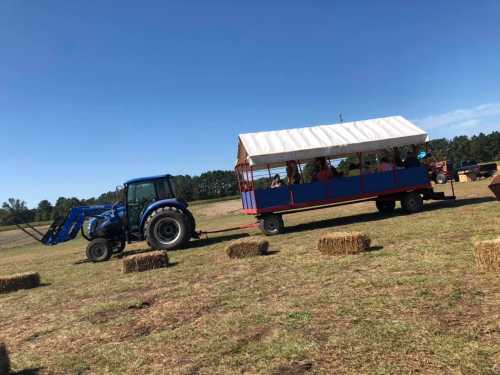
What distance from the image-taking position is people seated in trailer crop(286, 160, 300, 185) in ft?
47.6

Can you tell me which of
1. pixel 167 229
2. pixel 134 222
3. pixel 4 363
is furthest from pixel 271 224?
pixel 4 363

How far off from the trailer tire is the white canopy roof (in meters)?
2.90

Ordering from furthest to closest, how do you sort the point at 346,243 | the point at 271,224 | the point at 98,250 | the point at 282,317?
the point at 271,224 < the point at 98,250 < the point at 346,243 < the point at 282,317

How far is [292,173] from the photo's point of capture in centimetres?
1452

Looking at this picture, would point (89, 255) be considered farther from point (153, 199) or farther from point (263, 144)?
point (263, 144)

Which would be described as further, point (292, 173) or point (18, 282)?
point (292, 173)

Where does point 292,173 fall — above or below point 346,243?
above

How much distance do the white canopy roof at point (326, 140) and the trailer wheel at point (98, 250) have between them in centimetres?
512

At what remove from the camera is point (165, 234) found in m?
12.6

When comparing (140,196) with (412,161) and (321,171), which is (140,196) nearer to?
(321,171)

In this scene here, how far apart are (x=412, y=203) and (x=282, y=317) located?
427 inches

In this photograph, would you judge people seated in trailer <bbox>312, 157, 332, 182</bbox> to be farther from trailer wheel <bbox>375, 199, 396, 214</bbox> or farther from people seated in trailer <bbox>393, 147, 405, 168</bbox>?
trailer wheel <bbox>375, 199, 396, 214</bbox>

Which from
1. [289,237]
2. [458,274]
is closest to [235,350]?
[458,274]

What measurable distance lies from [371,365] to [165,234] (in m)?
9.70
